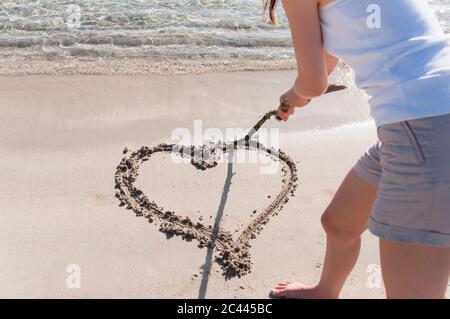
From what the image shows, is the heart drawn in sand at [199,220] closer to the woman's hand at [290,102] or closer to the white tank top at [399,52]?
the woman's hand at [290,102]

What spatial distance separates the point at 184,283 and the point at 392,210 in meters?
1.40

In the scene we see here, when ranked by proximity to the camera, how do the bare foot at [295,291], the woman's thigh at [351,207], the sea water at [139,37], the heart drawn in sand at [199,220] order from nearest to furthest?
the woman's thigh at [351,207], the bare foot at [295,291], the heart drawn in sand at [199,220], the sea water at [139,37]

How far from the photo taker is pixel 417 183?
165cm

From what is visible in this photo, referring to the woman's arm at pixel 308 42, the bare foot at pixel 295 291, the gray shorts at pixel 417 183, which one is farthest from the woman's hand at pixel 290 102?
the bare foot at pixel 295 291

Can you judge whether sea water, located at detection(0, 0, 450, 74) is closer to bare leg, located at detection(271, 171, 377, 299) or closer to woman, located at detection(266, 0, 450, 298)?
bare leg, located at detection(271, 171, 377, 299)

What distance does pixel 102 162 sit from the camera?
3799mm

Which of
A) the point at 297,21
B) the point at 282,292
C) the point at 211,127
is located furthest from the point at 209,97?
the point at 297,21

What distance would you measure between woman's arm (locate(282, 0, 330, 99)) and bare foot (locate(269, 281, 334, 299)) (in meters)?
1.14

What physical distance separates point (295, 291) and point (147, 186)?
49.8 inches

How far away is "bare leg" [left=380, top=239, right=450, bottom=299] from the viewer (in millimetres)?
1670

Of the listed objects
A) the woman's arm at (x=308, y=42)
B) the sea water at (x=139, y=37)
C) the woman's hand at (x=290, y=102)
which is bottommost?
the sea water at (x=139, y=37)

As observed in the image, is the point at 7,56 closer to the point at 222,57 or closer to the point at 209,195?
the point at 222,57

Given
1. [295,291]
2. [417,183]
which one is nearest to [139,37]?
[295,291]

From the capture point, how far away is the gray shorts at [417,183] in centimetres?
163
